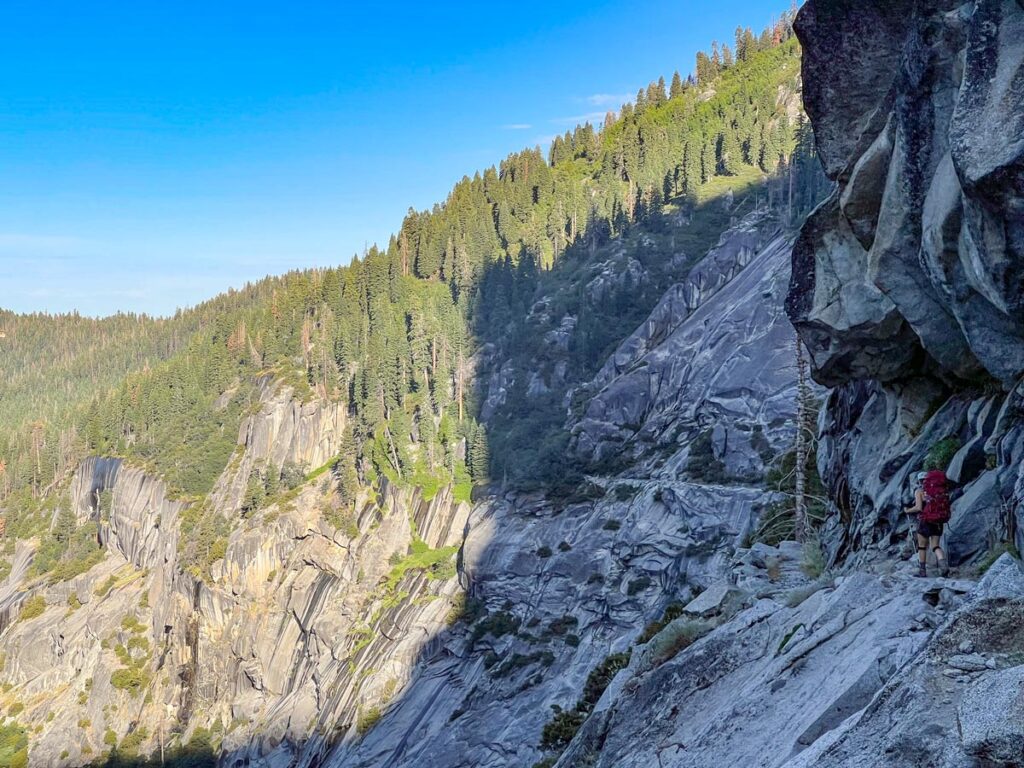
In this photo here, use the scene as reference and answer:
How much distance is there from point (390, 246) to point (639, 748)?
119074 mm

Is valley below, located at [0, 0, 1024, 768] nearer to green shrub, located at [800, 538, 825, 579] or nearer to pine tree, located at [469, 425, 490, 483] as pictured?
green shrub, located at [800, 538, 825, 579]

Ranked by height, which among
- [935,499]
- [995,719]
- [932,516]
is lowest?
[995,719]

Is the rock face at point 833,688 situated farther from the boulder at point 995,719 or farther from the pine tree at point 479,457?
the pine tree at point 479,457

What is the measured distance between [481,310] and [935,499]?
9928 cm

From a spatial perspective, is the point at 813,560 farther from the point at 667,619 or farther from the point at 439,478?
the point at 439,478

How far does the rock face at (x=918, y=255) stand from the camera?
32.4 ft

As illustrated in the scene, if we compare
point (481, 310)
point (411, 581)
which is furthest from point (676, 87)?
point (411, 581)

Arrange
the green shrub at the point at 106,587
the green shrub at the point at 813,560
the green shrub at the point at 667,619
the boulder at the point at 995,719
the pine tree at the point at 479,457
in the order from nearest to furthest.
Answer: the boulder at the point at 995,719
the green shrub at the point at 667,619
the green shrub at the point at 813,560
the pine tree at the point at 479,457
the green shrub at the point at 106,587

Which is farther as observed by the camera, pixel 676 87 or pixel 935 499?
pixel 676 87

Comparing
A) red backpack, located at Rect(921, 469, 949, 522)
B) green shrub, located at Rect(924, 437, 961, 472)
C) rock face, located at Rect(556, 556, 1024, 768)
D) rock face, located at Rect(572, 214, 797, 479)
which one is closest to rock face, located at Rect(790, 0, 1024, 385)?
green shrub, located at Rect(924, 437, 961, 472)

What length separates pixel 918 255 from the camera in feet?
43.2

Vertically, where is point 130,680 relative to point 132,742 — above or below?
above

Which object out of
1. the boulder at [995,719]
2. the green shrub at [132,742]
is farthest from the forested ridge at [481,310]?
the boulder at [995,719]

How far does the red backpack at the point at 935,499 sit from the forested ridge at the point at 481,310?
57.6 metres
